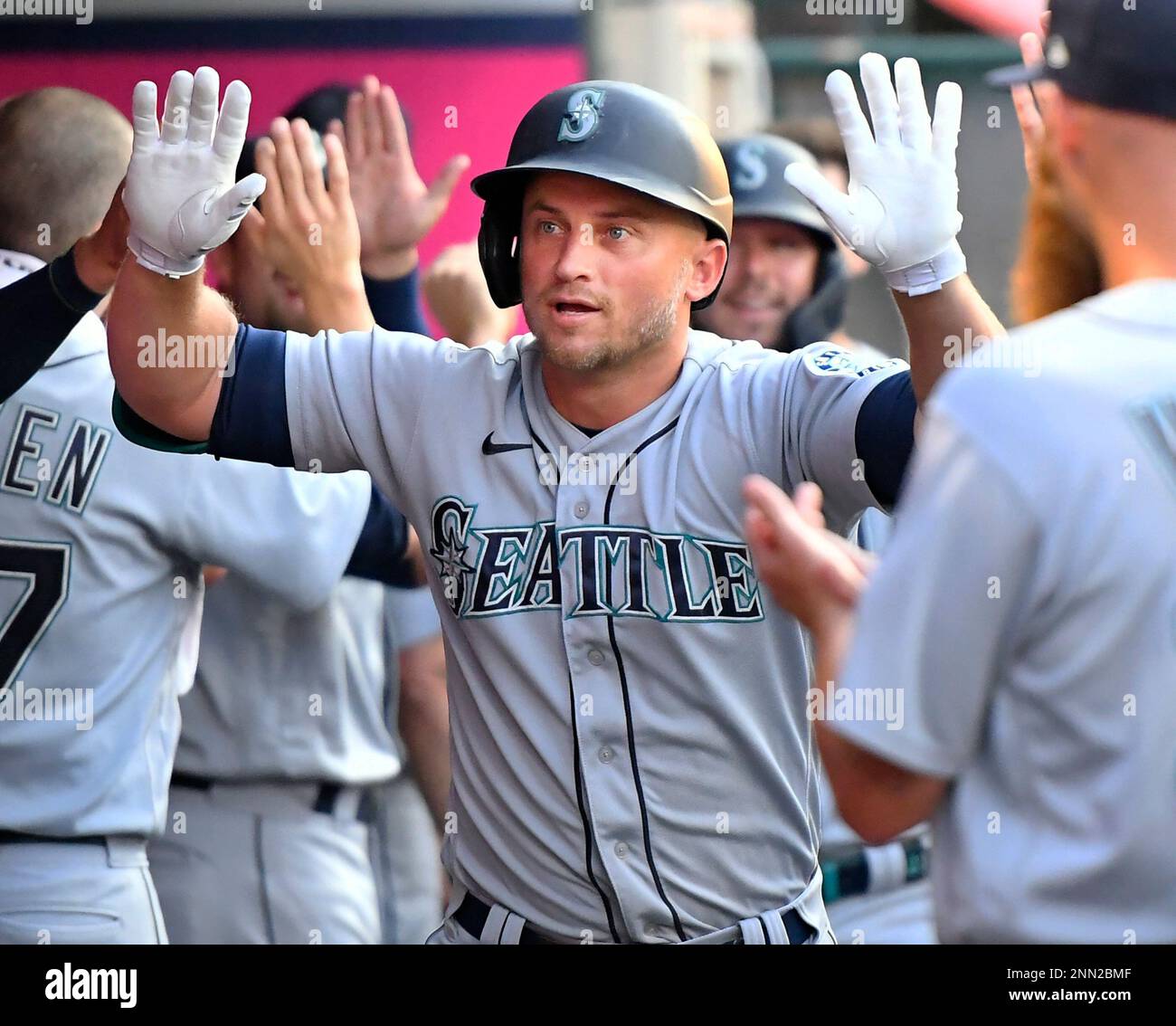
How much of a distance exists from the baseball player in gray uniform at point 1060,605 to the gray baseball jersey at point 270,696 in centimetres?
236

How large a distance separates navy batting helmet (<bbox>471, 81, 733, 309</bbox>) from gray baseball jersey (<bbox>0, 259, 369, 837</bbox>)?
3.18 ft

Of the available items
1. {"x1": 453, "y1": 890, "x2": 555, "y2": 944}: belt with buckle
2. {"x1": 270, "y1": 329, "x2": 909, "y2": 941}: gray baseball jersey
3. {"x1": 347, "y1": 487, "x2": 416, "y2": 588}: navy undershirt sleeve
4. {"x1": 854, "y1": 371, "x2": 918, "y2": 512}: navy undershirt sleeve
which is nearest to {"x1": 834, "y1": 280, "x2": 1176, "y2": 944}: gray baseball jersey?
{"x1": 854, "y1": 371, "x2": 918, "y2": 512}: navy undershirt sleeve

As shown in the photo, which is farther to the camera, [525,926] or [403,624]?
[403,624]

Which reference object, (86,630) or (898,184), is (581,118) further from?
(86,630)

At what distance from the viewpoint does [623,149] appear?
2453mm

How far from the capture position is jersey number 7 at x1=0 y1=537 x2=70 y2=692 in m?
3.05

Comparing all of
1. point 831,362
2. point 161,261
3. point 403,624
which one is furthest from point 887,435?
point 403,624

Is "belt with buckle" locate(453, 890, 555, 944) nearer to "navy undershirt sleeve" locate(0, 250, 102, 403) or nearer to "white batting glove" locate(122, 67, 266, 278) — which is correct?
"white batting glove" locate(122, 67, 266, 278)

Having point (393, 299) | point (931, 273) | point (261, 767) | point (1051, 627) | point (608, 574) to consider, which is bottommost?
point (261, 767)

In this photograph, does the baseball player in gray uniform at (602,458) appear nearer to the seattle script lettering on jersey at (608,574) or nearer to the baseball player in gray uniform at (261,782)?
the seattle script lettering on jersey at (608,574)

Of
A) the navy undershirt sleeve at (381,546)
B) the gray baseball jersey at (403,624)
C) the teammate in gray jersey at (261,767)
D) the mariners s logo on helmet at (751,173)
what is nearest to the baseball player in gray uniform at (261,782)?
the teammate in gray jersey at (261,767)

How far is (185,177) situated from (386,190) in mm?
1207

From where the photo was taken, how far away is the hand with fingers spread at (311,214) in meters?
3.19
